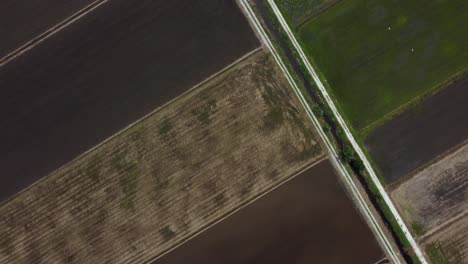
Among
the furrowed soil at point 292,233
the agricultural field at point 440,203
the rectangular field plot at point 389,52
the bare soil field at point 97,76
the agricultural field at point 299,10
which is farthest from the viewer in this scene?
the agricultural field at point 299,10

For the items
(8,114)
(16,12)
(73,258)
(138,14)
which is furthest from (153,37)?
(73,258)

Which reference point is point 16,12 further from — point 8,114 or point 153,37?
point 153,37

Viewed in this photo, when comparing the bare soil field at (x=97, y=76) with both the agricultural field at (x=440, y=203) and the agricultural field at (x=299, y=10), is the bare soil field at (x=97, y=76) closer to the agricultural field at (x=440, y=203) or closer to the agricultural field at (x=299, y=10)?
the agricultural field at (x=299, y=10)

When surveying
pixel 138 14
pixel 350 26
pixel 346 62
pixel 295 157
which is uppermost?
pixel 138 14

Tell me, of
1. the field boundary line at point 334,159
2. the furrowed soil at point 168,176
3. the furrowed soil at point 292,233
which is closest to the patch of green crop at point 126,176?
the furrowed soil at point 168,176

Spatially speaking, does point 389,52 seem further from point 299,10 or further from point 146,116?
point 146,116

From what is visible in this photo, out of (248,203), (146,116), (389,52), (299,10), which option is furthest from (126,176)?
(389,52)
